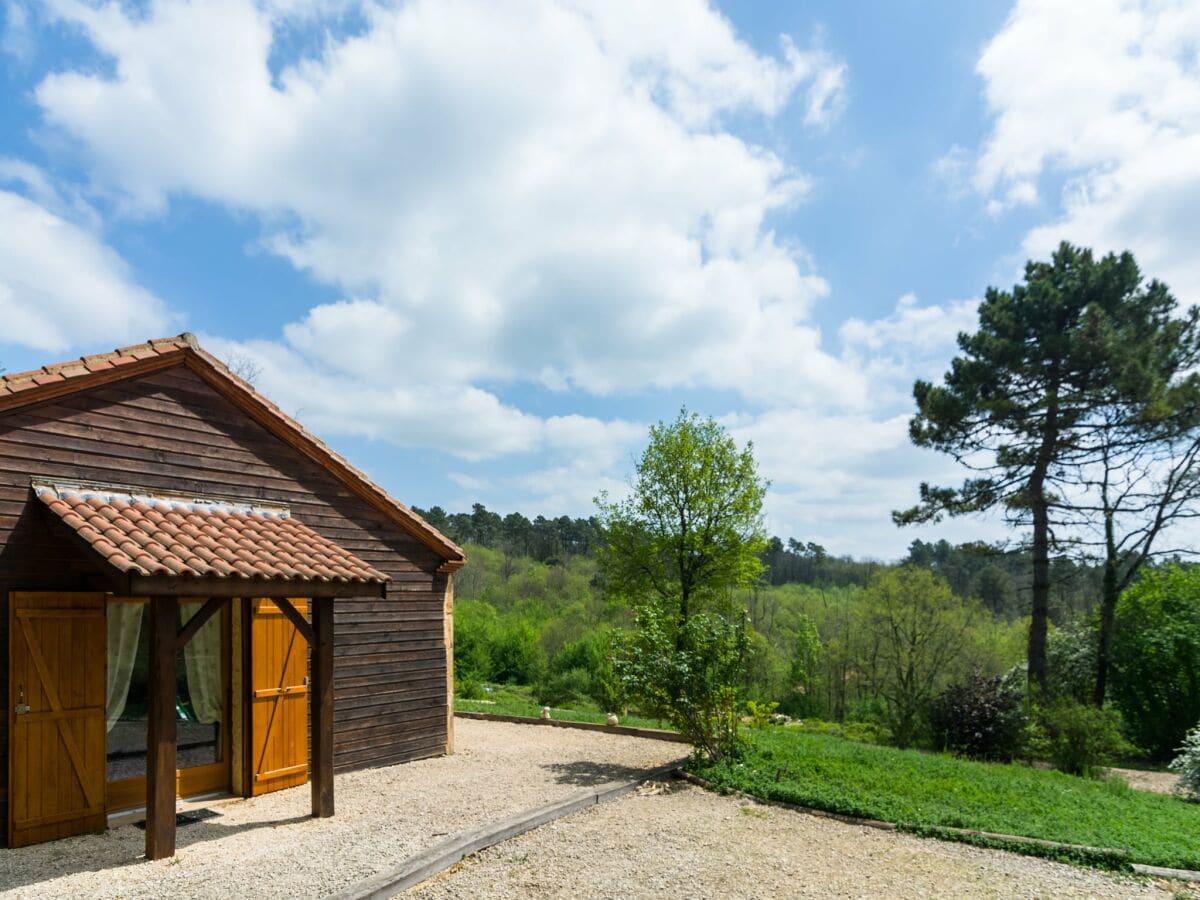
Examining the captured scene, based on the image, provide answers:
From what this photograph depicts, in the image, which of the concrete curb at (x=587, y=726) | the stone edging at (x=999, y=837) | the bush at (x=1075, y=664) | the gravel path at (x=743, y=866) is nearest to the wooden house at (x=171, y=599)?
the gravel path at (x=743, y=866)

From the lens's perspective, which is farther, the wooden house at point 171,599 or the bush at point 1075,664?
the bush at point 1075,664

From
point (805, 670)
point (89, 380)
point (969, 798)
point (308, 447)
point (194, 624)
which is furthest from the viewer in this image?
point (805, 670)

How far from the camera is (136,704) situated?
26.1 feet

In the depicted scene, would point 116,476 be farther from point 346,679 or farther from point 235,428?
point 346,679

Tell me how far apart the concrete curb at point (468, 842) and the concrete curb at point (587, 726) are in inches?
149

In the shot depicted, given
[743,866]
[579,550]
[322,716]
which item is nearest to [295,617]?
[322,716]

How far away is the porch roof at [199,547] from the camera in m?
6.38

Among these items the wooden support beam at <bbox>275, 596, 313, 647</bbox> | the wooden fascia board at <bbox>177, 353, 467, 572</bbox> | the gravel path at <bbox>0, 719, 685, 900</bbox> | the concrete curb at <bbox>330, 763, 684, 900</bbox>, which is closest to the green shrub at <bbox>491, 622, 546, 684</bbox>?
the gravel path at <bbox>0, 719, 685, 900</bbox>

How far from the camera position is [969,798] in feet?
29.4

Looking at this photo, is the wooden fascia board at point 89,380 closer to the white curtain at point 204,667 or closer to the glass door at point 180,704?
the glass door at point 180,704

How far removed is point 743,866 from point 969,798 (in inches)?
157

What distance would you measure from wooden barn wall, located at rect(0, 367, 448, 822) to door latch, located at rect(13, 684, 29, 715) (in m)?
0.18

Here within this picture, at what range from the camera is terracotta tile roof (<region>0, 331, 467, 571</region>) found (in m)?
7.19

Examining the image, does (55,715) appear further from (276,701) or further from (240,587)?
(276,701)
